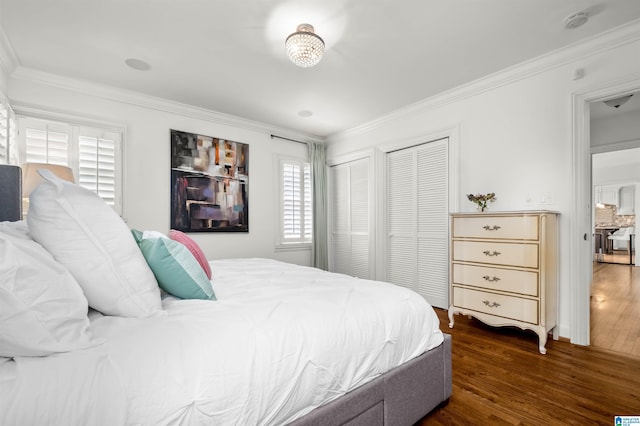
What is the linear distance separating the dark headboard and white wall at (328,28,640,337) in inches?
132

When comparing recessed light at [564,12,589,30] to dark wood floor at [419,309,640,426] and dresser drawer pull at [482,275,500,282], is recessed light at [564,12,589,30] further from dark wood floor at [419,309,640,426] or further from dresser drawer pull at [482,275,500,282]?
dark wood floor at [419,309,640,426]

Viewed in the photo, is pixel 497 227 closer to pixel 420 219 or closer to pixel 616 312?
pixel 420 219

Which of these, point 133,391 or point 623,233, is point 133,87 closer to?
point 133,391

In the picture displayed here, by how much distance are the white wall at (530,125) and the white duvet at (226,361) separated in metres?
2.08

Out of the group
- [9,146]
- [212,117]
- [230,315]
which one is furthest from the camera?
[212,117]

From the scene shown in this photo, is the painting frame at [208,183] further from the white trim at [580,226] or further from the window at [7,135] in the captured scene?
the white trim at [580,226]

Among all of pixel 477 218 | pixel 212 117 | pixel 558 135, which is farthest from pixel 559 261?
pixel 212 117

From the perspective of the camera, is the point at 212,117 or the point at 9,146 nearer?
the point at 9,146

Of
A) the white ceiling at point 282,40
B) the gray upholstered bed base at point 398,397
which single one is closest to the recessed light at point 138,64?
the white ceiling at point 282,40

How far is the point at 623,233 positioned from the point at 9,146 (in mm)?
13104

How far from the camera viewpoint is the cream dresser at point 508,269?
251 cm

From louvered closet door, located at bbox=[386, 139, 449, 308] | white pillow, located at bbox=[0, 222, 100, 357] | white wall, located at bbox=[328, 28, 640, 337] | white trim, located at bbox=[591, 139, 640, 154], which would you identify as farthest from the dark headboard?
white trim, located at bbox=[591, 139, 640, 154]

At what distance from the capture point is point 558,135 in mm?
2725

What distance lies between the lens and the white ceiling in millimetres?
2152
